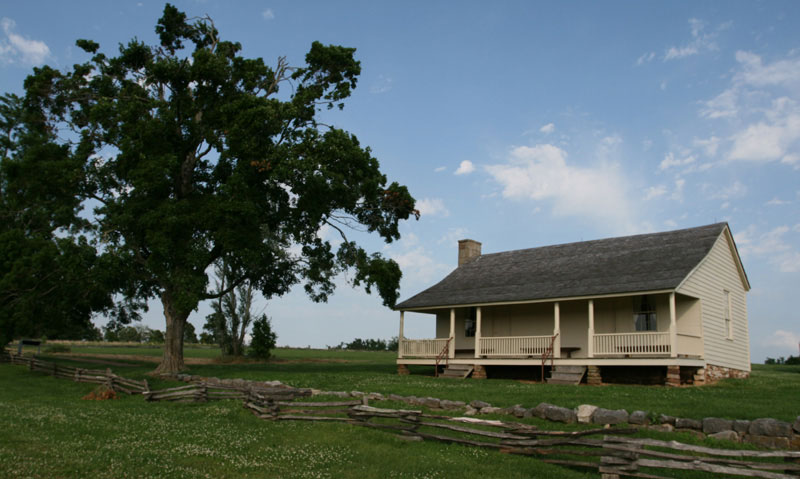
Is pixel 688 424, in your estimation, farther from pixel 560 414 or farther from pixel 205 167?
pixel 205 167

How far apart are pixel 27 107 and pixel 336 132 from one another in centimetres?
1482

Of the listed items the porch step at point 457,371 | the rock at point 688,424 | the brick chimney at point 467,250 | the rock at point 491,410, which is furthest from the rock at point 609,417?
the brick chimney at point 467,250

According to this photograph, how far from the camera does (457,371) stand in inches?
1061

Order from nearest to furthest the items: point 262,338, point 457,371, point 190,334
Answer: point 457,371
point 262,338
point 190,334

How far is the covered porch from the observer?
22.5 metres

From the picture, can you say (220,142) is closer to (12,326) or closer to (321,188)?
(321,188)

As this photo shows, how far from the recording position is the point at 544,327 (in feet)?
89.2

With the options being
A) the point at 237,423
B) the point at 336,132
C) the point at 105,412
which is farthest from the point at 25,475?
the point at 336,132

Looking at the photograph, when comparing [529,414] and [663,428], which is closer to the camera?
[663,428]

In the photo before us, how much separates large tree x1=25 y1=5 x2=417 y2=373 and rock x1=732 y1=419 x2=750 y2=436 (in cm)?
1719

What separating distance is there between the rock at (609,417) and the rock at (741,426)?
209 centimetres

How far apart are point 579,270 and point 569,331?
2665mm

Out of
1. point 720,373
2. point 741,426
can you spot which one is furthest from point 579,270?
point 741,426

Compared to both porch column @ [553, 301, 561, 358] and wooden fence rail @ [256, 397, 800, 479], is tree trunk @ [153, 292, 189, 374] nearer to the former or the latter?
wooden fence rail @ [256, 397, 800, 479]
